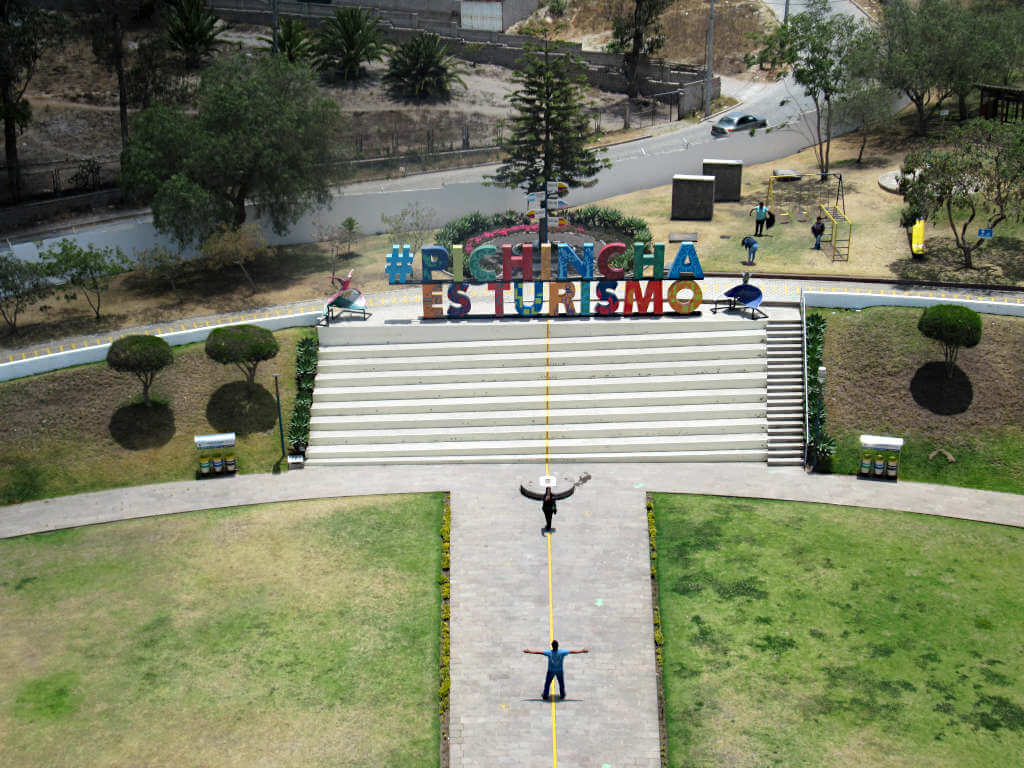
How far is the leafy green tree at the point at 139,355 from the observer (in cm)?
4156

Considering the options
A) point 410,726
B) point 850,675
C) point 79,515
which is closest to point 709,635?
point 850,675

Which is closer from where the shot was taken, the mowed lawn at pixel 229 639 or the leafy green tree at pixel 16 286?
the mowed lawn at pixel 229 639

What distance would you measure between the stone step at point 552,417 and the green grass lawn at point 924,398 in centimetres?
247

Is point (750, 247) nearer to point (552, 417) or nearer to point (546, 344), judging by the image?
point (546, 344)

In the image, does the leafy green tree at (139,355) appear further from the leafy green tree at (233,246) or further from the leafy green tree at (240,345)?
the leafy green tree at (233,246)

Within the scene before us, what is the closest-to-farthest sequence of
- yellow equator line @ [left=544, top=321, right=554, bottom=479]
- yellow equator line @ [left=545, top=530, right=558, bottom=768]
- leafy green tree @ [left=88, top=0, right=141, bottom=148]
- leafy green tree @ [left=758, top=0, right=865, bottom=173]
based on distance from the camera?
yellow equator line @ [left=545, top=530, right=558, bottom=768], yellow equator line @ [left=544, top=321, right=554, bottom=479], leafy green tree @ [left=758, top=0, right=865, bottom=173], leafy green tree @ [left=88, top=0, right=141, bottom=148]

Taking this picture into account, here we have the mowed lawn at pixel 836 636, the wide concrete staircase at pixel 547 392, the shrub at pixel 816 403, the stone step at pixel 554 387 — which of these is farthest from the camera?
the stone step at pixel 554 387

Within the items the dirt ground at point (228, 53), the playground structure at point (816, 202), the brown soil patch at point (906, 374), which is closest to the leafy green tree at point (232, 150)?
the dirt ground at point (228, 53)

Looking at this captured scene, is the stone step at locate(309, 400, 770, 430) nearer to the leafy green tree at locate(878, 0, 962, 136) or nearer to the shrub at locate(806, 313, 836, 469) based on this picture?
the shrub at locate(806, 313, 836, 469)

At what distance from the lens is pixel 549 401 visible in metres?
43.5

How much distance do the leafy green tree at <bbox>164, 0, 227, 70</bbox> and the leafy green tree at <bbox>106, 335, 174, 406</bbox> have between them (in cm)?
3934

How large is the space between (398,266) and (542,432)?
10.5 metres

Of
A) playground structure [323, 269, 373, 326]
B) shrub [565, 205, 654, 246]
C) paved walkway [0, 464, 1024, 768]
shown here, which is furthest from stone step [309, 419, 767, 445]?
shrub [565, 205, 654, 246]

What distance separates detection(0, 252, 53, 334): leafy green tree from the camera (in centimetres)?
4634
